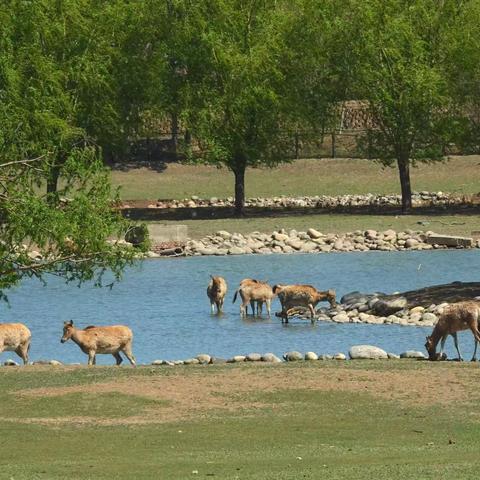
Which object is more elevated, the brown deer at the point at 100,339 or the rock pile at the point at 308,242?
the brown deer at the point at 100,339

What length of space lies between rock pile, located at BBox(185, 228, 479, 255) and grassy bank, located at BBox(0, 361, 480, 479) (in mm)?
28475

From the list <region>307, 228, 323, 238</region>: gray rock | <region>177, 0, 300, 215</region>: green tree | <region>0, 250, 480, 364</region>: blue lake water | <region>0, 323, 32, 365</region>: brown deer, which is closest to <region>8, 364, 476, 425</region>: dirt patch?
<region>0, 323, 32, 365</region>: brown deer

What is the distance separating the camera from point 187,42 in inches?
2562

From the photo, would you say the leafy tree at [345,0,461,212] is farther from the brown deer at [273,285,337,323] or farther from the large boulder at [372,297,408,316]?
the brown deer at [273,285,337,323]

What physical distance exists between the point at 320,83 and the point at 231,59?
16.0 feet

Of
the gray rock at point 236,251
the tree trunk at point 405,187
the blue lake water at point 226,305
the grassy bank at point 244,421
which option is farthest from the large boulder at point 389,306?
the tree trunk at point 405,187

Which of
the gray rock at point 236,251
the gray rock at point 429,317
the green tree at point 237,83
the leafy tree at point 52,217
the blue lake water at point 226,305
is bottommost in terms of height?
the blue lake water at point 226,305

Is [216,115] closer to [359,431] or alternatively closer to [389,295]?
[389,295]

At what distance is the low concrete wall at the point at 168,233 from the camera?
56.2 m

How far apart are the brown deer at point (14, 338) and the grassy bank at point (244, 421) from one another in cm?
220

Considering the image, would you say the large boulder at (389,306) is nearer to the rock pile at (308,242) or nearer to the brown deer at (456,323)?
the brown deer at (456,323)

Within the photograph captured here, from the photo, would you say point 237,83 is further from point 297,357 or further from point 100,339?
point 297,357

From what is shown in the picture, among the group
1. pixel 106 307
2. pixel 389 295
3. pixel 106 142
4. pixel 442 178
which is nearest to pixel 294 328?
pixel 389 295

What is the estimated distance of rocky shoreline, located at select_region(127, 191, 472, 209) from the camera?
67.0m
